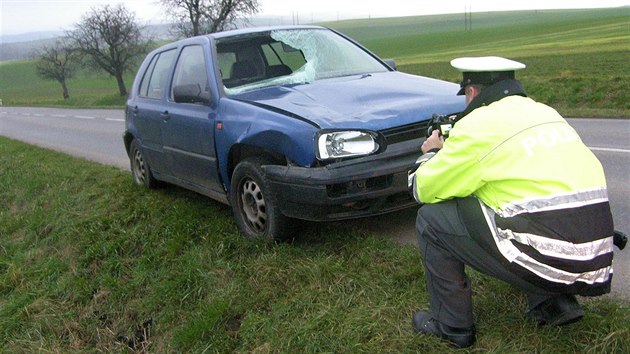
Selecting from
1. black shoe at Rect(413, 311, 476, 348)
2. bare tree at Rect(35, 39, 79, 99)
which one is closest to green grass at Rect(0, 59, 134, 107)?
bare tree at Rect(35, 39, 79, 99)

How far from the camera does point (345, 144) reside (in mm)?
4281

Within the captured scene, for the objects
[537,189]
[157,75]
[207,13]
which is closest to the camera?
[537,189]

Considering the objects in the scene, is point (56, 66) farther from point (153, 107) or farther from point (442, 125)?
point (442, 125)

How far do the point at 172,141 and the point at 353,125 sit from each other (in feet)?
7.96

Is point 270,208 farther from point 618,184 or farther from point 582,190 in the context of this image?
point 618,184

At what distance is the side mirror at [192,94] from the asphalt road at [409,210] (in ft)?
5.22

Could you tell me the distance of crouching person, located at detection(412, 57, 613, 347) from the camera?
2500mm

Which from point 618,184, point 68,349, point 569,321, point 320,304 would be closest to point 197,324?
point 320,304

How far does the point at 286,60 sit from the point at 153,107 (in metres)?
1.63

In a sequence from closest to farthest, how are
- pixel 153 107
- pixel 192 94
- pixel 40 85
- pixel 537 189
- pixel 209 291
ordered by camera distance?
pixel 537 189 → pixel 209 291 → pixel 192 94 → pixel 153 107 → pixel 40 85

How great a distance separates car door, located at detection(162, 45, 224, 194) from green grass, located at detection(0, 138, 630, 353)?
0.41m

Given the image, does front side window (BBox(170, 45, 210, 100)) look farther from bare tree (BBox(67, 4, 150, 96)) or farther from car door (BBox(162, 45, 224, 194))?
bare tree (BBox(67, 4, 150, 96))

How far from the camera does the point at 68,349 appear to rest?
491 cm

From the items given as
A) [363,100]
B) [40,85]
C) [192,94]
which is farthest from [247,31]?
[40,85]
